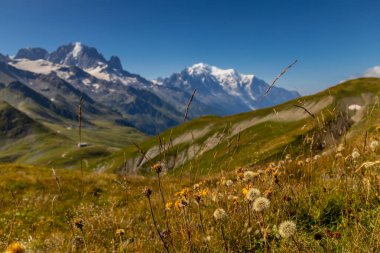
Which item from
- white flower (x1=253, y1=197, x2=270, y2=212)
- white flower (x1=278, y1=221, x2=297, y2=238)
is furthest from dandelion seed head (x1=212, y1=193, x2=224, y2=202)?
white flower (x1=278, y1=221, x2=297, y2=238)

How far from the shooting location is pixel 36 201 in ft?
45.0

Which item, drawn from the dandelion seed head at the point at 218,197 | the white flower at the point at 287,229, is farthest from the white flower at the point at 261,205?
the dandelion seed head at the point at 218,197

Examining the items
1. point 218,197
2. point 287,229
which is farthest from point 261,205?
point 218,197

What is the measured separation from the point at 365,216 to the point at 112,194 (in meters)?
13.5

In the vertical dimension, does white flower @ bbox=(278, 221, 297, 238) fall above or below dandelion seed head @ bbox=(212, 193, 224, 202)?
above

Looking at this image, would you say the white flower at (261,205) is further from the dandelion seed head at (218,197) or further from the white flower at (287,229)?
the dandelion seed head at (218,197)

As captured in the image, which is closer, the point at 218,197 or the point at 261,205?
the point at 261,205

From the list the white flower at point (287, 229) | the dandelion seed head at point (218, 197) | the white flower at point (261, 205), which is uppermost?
the white flower at point (261, 205)

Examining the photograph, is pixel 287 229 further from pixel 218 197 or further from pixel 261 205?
pixel 218 197

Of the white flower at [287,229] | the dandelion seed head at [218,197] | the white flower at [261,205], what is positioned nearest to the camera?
the white flower at [287,229]

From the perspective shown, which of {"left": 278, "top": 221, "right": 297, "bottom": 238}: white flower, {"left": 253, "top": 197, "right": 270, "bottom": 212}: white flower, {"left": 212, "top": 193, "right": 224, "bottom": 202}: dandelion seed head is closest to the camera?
{"left": 278, "top": 221, "right": 297, "bottom": 238}: white flower

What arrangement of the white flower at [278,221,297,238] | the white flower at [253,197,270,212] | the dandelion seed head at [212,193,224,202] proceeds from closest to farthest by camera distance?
the white flower at [278,221,297,238] < the white flower at [253,197,270,212] < the dandelion seed head at [212,193,224,202]

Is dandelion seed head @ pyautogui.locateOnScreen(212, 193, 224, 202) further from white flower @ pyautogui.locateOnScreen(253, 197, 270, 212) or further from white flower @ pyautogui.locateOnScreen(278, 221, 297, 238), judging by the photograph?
white flower @ pyautogui.locateOnScreen(278, 221, 297, 238)

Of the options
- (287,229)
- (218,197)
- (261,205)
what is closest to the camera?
(287,229)
